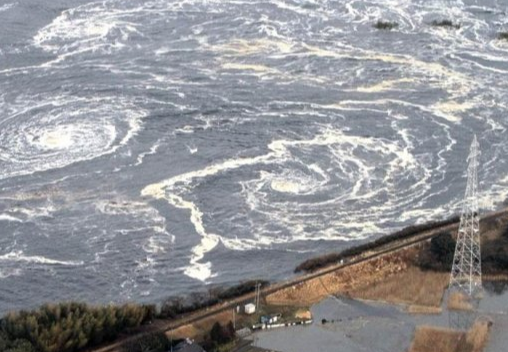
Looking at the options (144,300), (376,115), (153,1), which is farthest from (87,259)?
(153,1)

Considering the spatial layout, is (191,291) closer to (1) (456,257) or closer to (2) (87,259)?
(2) (87,259)

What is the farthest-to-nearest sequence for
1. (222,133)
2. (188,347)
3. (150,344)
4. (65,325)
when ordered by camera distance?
1. (222,133)
2. (65,325)
3. (150,344)
4. (188,347)

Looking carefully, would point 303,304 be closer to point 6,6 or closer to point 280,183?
point 280,183

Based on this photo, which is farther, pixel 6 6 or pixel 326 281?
pixel 6 6

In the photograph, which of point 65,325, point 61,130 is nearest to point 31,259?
point 65,325

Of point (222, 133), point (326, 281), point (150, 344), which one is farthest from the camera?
point (222, 133)

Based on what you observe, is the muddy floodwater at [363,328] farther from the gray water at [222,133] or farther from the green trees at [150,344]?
the gray water at [222,133]

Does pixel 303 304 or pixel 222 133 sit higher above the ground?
pixel 222 133
